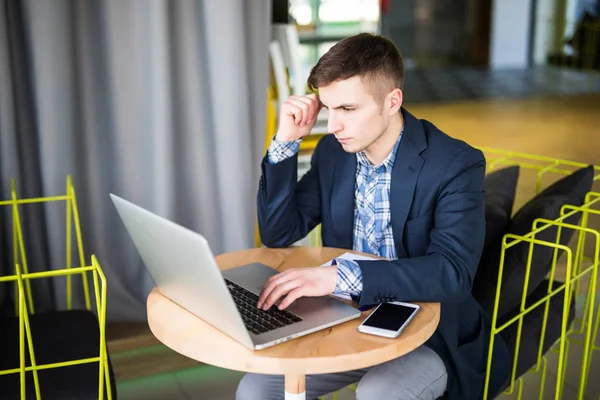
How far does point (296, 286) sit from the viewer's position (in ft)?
4.55

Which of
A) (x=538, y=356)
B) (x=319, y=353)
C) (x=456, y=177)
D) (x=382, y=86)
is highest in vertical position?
(x=382, y=86)

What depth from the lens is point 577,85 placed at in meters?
8.84

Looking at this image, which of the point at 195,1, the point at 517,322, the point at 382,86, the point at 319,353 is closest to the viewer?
the point at 319,353

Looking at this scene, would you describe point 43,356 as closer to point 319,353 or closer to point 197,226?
point 319,353

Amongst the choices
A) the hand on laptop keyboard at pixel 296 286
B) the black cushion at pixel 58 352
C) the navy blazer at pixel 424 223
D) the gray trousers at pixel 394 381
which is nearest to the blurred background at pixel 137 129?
the black cushion at pixel 58 352

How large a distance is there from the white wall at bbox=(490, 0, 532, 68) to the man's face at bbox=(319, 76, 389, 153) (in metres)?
9.26

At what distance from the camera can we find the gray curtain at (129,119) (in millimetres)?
2514

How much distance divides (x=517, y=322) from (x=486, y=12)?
9056 mm

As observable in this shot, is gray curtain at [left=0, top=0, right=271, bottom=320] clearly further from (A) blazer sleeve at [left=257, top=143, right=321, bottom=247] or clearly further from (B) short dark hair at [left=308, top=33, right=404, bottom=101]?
(B) short dark hair at [left=308, top=33, right=404, bottom=101]

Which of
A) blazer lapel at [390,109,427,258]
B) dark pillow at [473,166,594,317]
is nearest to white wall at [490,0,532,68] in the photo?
dark pillow at [473,166,594,317]

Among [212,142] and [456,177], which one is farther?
[212,142]

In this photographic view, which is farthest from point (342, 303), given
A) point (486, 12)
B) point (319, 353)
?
point (486, 12)

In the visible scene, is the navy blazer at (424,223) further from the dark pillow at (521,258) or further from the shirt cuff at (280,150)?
the dark pillow at (521,258)

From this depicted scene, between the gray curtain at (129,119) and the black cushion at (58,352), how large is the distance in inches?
27.6
